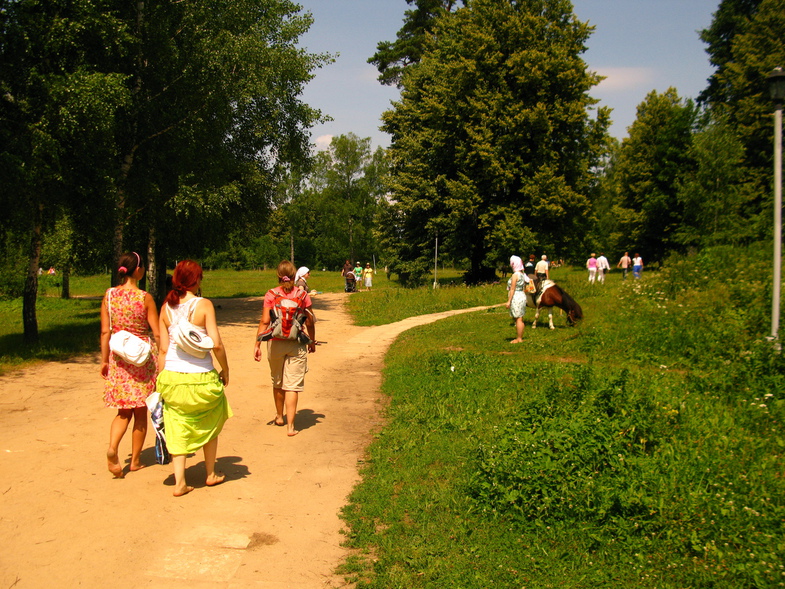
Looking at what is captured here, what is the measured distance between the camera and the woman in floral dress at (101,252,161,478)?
6078 millimetres

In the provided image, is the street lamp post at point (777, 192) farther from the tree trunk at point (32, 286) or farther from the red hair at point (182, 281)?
the tree trunk at point (32, 286)

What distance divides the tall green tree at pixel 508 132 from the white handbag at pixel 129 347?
27.7m

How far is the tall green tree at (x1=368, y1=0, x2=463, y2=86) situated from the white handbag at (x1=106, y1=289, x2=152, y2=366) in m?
39.8

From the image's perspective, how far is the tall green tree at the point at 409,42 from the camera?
1695 inches

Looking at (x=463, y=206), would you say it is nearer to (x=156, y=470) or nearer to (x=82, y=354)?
(x=82, y=354)

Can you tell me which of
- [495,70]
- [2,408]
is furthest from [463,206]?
[2,408]

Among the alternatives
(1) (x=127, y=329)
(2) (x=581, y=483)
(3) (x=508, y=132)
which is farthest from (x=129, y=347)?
(3) (x=508, y=132)

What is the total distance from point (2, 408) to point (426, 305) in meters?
16.4

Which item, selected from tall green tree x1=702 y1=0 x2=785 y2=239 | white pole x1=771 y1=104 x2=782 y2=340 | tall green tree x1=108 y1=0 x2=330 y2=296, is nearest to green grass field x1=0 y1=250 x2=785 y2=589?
white pole x1=771 y1=104 x2=782 y2=340

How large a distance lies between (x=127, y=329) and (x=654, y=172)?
167 ft

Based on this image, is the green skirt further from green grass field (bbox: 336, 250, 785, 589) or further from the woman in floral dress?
green grass field (bbox: 336, 250, 785, 589)

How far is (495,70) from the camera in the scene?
33625 mm

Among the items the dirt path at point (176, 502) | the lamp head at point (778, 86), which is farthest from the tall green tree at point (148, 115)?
the lamp head at point (778, 86)

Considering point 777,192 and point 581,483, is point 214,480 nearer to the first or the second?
point 581,483
